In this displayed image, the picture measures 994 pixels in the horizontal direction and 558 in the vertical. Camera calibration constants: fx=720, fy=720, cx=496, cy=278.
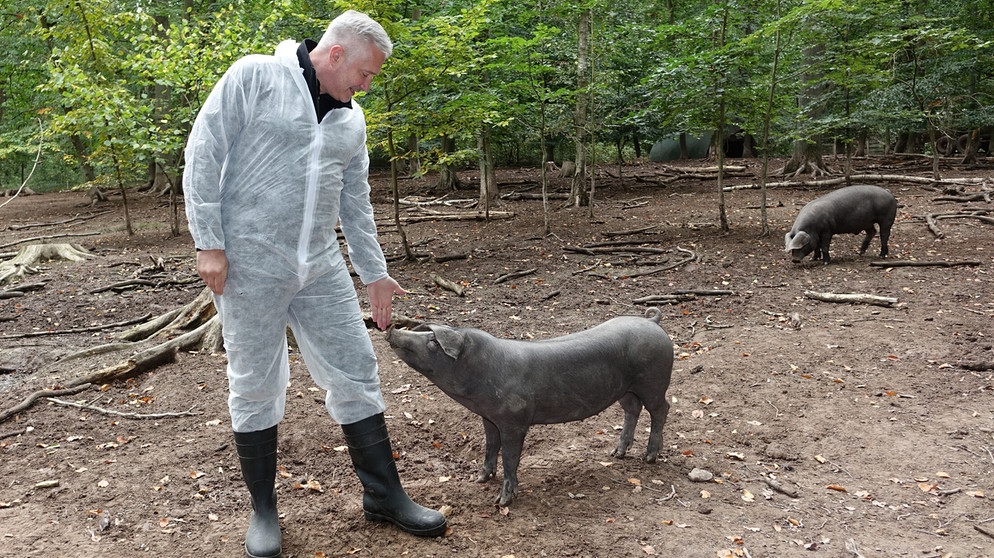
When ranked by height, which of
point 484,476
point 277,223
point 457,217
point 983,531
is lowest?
point 983,531

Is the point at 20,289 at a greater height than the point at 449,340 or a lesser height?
lesser

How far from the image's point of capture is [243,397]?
2.95 meters

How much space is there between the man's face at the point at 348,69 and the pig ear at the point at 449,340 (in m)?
1.08

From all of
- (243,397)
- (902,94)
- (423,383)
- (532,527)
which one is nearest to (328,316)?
(243,397)

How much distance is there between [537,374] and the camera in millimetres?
3430

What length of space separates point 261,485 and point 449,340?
1.00 m

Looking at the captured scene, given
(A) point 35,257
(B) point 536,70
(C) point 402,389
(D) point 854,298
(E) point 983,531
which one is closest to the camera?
(E) point 983,531

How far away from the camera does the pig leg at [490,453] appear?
3629 mm

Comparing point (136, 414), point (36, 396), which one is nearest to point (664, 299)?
point (136, 414)

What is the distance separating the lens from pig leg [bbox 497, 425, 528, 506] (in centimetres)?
335

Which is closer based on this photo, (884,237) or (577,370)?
(577,370)

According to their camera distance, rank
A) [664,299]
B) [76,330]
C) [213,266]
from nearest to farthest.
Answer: [213,266], [76,330], [664,299]

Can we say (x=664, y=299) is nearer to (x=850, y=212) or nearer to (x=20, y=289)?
(x=850, y=212)

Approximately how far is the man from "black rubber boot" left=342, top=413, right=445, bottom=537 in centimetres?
1
